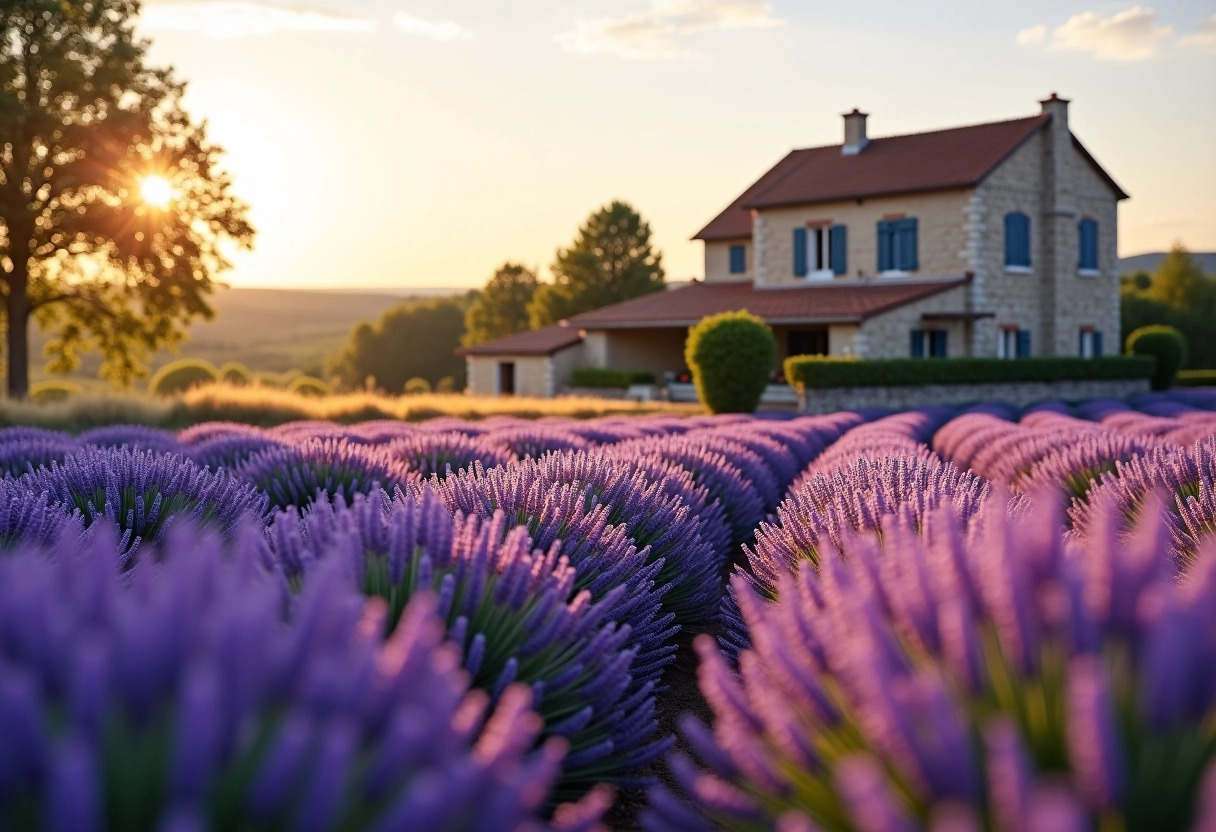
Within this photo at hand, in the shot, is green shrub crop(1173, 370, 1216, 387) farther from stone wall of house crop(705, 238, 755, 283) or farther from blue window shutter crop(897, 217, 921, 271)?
stone wall of house crop(705, 238, 755, 283)

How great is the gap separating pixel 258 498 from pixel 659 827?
4.27 meters

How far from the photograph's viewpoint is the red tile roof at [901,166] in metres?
38.6

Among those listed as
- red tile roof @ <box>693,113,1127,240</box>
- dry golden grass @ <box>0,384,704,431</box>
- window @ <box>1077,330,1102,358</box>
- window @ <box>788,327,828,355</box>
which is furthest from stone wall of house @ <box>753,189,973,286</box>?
dry golden grass @ <box>0,384,704,431</box>

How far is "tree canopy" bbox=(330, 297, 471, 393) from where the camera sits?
84.8 metres

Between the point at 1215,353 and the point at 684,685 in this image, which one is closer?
the point at 684,685

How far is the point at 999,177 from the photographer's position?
38.9 m

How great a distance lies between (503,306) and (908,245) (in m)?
40.5

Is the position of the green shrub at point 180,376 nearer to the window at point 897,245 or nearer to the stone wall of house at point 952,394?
the stone wall of house at point 952,394

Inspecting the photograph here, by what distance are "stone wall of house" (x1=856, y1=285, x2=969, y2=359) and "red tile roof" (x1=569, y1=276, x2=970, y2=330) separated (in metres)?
0.35

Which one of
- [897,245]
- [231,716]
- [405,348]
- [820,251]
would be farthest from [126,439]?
[405,348]

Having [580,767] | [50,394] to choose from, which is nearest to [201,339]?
[50,394]

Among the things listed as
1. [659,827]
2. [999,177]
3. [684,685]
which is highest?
[999,177]

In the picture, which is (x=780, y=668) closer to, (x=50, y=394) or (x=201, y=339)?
(x=50, y=394)

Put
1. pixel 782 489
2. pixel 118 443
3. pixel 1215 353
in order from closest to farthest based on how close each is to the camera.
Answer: pixel 118 443 < pixel 782 489 < pixel 1215 353
